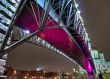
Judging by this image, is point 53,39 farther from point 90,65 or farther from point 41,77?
point 41,77

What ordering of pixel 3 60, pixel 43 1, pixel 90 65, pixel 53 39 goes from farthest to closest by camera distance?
pixel 90 65
pixel 53 39
pixel 43 1
pixel 3 60

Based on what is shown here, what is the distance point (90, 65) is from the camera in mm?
59531

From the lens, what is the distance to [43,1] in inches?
575

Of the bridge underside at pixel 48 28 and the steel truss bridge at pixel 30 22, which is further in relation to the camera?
the bridge underside at pixel 48 28

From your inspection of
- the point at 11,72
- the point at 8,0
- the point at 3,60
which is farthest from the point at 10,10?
the point at 11,72

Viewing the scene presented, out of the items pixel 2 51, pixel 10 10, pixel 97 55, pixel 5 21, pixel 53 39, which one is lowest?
pixel 2 51

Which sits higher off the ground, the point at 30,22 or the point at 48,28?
the point at 30,22

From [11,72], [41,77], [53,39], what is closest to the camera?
[53,39]

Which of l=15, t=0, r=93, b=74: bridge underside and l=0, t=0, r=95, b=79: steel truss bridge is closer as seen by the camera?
l=0, t=0, r=95, b=79: steel truss bridge

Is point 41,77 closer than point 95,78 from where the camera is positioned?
No

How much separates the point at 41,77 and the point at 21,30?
114718mm

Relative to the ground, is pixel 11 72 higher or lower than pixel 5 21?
higher

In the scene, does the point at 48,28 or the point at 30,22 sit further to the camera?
the point at 30,22

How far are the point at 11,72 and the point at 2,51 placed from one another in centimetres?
9214
